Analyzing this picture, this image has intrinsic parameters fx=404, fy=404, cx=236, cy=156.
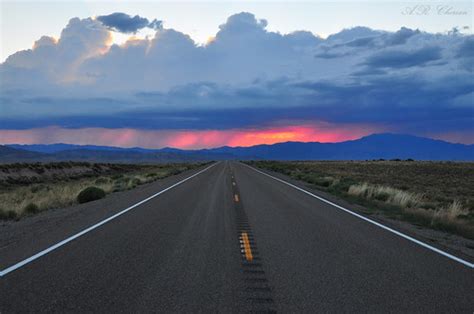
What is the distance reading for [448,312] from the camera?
471 cm

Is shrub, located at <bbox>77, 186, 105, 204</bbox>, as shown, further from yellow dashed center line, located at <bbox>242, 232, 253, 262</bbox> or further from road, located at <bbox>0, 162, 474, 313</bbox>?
yellow dashed center line, located at <bbox>242, 232, 253, 262</bbox>

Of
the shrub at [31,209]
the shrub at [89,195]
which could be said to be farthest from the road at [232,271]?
the shrub at [89,195]

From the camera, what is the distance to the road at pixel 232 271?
494 centimetres

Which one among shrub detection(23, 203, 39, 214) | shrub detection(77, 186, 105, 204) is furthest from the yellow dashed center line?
shrub detection(77, 186, 105, 204)

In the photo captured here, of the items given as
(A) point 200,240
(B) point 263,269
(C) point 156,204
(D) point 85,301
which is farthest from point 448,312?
(C) point 156,204

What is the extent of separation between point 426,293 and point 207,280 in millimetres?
2979

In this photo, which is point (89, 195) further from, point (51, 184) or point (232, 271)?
point (51, 184)

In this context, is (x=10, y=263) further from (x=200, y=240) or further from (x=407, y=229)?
(x=407, y=229)

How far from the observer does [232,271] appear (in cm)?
629

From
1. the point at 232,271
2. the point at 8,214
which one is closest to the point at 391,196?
the point at 232,271

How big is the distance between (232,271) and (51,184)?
130 ft

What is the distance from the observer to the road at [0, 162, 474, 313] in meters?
4.94

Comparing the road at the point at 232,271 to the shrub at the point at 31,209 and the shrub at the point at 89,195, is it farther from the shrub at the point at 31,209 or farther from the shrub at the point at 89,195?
the shrub at the point at 89,195

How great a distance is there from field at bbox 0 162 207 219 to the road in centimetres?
739
